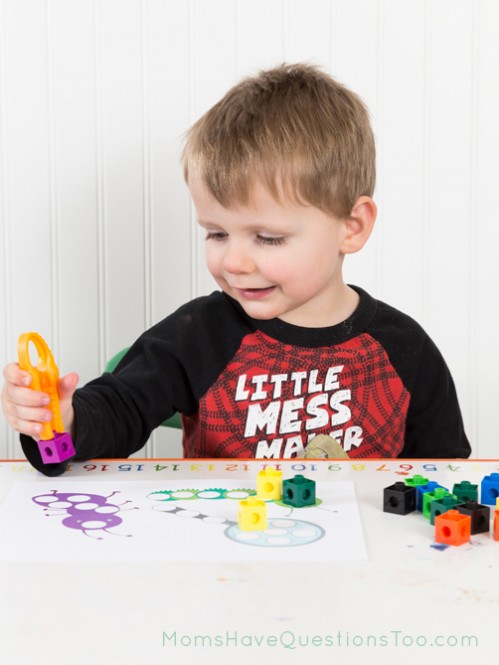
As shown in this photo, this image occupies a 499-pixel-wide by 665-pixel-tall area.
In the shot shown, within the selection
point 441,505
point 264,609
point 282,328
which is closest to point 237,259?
point 282,328

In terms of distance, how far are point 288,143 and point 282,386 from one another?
0.26 metres

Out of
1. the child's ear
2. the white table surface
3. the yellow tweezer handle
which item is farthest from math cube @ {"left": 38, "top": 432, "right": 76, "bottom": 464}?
the child's ear

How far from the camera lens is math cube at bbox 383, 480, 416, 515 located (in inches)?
26.5

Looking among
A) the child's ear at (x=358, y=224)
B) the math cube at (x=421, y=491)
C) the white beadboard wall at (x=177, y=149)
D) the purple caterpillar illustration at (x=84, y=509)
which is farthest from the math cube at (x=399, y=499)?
the white beadboard wall at (x=177, y=149)

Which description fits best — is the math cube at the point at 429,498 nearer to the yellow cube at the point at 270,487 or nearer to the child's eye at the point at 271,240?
the yellow cube at the point at 270,487

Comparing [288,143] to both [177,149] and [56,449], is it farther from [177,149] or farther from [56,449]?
[177,149]

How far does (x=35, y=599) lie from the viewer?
1.71ft

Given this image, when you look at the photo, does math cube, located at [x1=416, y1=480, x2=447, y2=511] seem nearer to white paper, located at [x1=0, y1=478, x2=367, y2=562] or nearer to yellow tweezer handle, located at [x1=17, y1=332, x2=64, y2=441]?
white paper, located at [x1=0, y1=478, x2=367, y2=562]

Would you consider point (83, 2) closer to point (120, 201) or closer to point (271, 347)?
point (120, 201)

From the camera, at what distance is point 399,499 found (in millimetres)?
673

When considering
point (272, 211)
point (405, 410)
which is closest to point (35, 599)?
point (272, 211)

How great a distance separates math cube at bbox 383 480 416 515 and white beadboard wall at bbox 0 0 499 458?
83 centimetres

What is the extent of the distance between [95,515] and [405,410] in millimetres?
493

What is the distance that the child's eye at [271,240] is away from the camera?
941 mm
